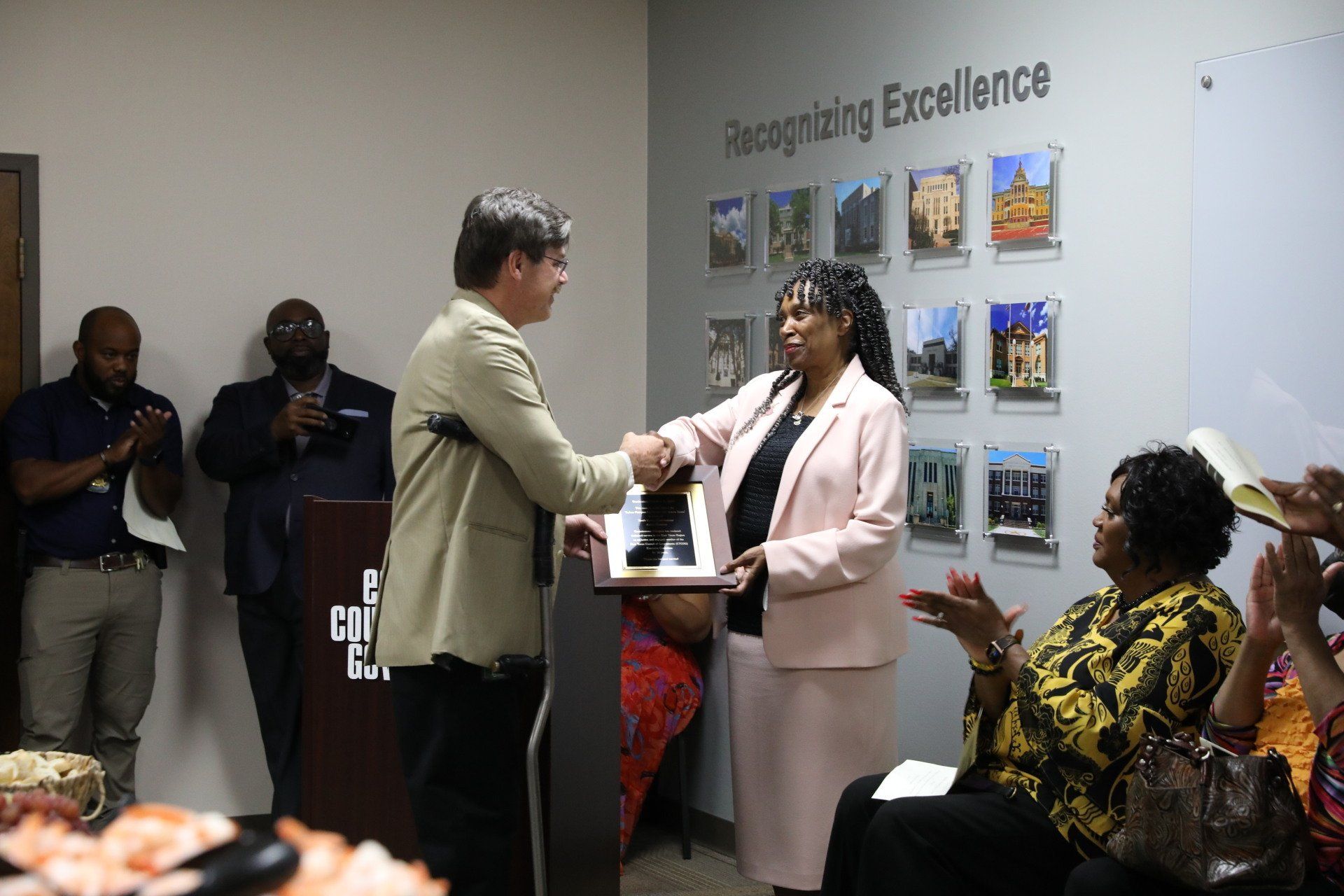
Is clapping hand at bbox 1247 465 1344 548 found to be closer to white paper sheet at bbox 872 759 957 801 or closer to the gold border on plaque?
white paper sheet at bbox 872 759 957 801


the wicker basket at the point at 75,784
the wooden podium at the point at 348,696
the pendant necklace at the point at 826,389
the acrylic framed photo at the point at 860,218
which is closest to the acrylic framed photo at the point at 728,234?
the acrylic framed photo at the point at 860,218

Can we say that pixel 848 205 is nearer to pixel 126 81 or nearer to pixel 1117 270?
pixel 1117 270

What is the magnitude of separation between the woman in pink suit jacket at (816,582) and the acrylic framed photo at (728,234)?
1.45 metres

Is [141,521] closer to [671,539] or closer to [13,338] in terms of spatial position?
[13,338]

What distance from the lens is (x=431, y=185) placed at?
516 centimetres

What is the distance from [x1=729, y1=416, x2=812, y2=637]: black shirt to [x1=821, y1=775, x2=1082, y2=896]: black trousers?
2.33 feet

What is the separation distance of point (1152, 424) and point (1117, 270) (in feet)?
1.45

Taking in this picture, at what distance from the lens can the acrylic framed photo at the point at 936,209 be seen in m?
3.88

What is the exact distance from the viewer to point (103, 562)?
14.5ft

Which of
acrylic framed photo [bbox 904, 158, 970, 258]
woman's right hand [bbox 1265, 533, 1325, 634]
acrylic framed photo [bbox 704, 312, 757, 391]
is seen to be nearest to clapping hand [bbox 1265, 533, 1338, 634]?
woman's right hand [bbox 1265, 533, 1325, 634]

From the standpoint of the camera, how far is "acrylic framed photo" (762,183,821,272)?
4.48 meters

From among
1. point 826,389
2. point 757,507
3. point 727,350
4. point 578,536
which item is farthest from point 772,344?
point 578,536

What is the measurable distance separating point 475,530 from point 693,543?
749 millimetres

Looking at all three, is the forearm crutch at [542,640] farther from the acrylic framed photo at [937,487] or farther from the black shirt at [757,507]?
the acrylic framed photo at [937,487]
